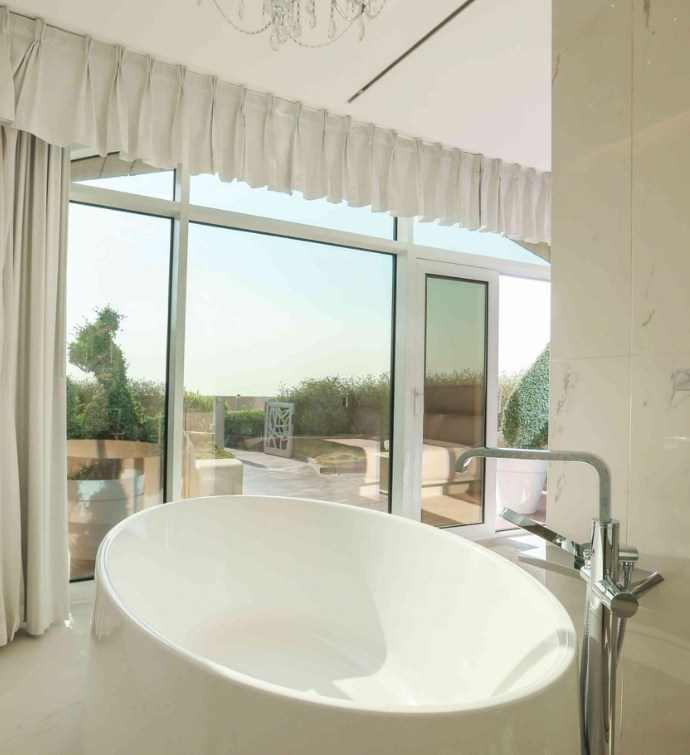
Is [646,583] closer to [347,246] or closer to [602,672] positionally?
[602,672]

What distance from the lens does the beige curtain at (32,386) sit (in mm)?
2119

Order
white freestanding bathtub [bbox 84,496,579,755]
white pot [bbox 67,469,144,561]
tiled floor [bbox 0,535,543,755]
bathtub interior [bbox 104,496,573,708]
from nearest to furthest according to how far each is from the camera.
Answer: white freestanding bathtub [bbox 84,496,579,755] → bathtub interior [bbox 104,496,573,708] → tiled floor [bbox 0,535,543,755] → white pot [bbox 67,469,144,561]

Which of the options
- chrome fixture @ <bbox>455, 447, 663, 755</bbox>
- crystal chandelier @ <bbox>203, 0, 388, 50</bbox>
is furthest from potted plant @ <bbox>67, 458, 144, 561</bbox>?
chrome fixture @ <bbox>455, 447, 663, 755</bbox>

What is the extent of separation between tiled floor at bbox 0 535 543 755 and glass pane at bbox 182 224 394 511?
870mm

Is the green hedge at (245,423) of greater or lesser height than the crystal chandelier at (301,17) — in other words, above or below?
below

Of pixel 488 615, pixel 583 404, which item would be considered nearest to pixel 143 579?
pixel 488 615

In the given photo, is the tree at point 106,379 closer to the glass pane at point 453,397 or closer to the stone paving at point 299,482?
the stone paving at point 299,482

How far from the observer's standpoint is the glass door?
3.53 metres

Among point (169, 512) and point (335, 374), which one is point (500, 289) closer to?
point (335, 374)

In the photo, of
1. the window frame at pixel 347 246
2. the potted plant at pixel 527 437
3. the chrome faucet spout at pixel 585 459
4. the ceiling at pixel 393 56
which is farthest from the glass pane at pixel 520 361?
the chrome faucet spout at pixel 585 459

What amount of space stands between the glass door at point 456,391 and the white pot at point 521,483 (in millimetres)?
472

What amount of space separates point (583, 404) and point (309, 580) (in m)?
1.23

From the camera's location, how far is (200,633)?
1.87 metres

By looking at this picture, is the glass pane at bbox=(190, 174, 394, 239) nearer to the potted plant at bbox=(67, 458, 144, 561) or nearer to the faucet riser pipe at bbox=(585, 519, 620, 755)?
the potted plant at bbox=(67, 458, 144, 561)
